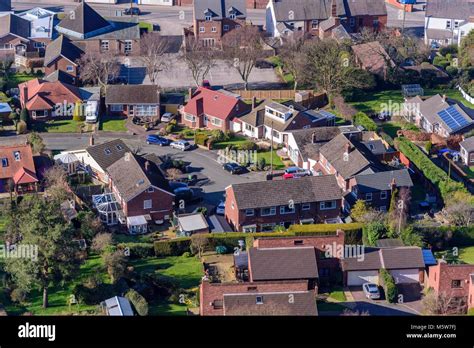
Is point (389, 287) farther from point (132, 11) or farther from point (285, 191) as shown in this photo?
point (132, 11)

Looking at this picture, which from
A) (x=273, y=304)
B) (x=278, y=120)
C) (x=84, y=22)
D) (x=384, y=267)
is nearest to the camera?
(x=273, y=304)

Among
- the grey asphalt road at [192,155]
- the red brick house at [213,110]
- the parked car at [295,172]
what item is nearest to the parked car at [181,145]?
the grey asphalt road at [192,155]

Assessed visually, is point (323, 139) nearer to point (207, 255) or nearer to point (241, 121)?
point (241, 121)

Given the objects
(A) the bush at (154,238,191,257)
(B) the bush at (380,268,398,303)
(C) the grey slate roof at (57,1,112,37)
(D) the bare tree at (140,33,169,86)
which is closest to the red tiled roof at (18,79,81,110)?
(D) the bare tree at (140,33,169,86)

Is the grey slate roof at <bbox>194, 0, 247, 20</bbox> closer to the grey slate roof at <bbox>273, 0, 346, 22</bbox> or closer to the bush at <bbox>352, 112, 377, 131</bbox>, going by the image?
the grey slate roof at <bbox>273, 0, 346, 22</bbox>

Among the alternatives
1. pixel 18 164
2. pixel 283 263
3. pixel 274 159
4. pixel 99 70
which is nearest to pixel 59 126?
pixel 99 70
